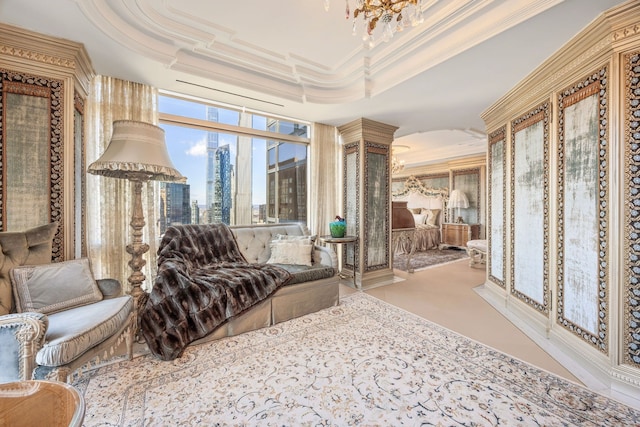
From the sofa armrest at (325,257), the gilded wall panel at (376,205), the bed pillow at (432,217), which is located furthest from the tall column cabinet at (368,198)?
the bed pillow at (432,217)

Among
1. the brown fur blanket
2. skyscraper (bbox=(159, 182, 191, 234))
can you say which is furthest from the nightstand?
skyscraper (bbox=(159, 182, 191, 234))

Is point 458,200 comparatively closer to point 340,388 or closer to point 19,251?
point 340,388

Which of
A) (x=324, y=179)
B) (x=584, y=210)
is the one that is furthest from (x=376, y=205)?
(x=584, y=210)

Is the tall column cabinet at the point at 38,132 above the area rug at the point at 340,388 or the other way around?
above

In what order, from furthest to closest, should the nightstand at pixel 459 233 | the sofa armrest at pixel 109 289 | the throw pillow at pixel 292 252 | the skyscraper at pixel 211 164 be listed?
the nightstand at pixel 459 233, the skyscraper at pixel 211 164, the throw pillow at pixel 292 252, the sofa armrest at pixel 109 289

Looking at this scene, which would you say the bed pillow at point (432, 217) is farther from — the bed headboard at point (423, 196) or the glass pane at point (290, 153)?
the glass pane at point (290, 153)

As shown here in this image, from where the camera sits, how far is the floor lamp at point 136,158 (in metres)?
2.12

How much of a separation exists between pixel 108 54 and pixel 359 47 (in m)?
2.38

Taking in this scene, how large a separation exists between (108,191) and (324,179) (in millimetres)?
2903

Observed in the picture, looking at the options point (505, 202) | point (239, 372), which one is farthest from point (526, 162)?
point (239, 372)

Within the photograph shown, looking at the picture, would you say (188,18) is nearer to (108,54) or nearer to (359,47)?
(108,54)

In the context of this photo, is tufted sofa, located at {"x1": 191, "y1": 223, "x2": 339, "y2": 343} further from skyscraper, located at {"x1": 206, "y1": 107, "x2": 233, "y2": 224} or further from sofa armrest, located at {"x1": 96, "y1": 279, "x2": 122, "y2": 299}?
sofa armrest, located at {"x1": 96, "y1": 279, "x2": 122, "y2": 299}

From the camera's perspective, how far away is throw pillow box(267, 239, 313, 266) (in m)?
3.30

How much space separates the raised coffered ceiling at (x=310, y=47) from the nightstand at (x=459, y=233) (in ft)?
14.8
